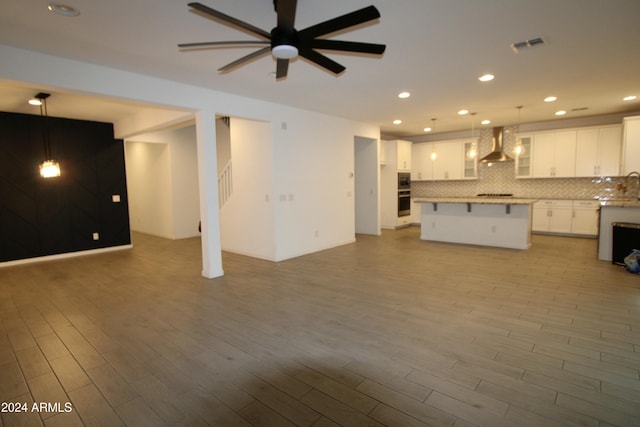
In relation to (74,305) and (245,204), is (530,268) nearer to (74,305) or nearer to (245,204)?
(245,204)

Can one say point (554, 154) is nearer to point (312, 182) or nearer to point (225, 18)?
point (312, 182)

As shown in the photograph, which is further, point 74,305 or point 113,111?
point 113,111

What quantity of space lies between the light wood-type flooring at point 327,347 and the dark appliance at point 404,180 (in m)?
4.64

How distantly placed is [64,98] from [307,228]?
4.59 m

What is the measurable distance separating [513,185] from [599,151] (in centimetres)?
191

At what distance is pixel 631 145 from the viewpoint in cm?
641

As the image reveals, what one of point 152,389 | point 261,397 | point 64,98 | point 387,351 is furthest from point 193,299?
point 64,98

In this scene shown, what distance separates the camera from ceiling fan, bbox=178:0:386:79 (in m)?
2.02

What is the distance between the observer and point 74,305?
3.92 metres

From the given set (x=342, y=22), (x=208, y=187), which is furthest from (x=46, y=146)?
(x=342, y=22)

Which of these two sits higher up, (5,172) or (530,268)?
(5,172)

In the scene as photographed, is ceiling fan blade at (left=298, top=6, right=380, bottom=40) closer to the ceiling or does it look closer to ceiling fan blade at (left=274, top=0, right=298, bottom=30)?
ceiling fan blade at (left=274, top=0, right=298, bottom=30)

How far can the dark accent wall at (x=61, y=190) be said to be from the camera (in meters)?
5.98

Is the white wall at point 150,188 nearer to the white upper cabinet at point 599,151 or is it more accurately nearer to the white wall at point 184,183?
the white wall at point 184,183
